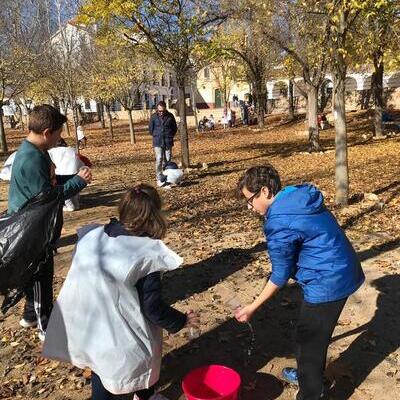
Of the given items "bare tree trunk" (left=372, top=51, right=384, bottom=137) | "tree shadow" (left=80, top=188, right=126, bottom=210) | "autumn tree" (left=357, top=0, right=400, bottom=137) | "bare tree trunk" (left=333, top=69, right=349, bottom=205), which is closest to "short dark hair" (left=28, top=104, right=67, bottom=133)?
"autumn tree" (left=357, top=0, right=400, bottom=137)

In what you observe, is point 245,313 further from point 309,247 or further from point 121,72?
point 121,72

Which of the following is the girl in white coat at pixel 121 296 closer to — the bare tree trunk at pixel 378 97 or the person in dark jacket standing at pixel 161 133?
the person in dark jacket standing at pixel 161 133

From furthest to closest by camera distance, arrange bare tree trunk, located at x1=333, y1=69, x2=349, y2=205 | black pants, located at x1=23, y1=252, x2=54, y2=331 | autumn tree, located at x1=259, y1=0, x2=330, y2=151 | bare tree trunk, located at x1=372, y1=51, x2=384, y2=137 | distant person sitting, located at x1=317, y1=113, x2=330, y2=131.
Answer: distant person sitting, located at x1=317, y1=113, x2=330, y2=131 < bare tree trunk, located at x1=372, y1=51, x2=384, y2=137 < autumn tree, located at x1=259, y1=0, x2=330, y2=151 < bare tree trunk, located at x1=333, y1=69, x2=349, y2=205 < black pants, located at x1=23, y1=252, x2=54, y2=331

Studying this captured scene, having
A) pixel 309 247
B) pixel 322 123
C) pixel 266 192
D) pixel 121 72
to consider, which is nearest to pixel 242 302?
pixel 309 247

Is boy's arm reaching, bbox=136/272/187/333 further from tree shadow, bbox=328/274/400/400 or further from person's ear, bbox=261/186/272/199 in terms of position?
tree shadow, bbox=328/274/400/400

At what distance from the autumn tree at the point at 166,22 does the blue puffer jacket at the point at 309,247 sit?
368 inches

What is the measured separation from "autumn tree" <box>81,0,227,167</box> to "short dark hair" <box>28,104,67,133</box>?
7.86 metres

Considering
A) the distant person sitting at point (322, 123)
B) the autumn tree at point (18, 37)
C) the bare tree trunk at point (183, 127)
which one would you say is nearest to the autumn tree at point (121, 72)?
the autumn tree at point (18, 37)

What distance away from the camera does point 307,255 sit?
2.64 metres

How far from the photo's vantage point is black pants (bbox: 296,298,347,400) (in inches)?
107

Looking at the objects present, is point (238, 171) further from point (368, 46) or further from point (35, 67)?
point (35, 67)

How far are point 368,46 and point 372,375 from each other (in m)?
5.33

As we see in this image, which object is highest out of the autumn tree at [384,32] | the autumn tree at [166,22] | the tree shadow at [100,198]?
the autumn tree at [166,22]

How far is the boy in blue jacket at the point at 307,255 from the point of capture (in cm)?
254
